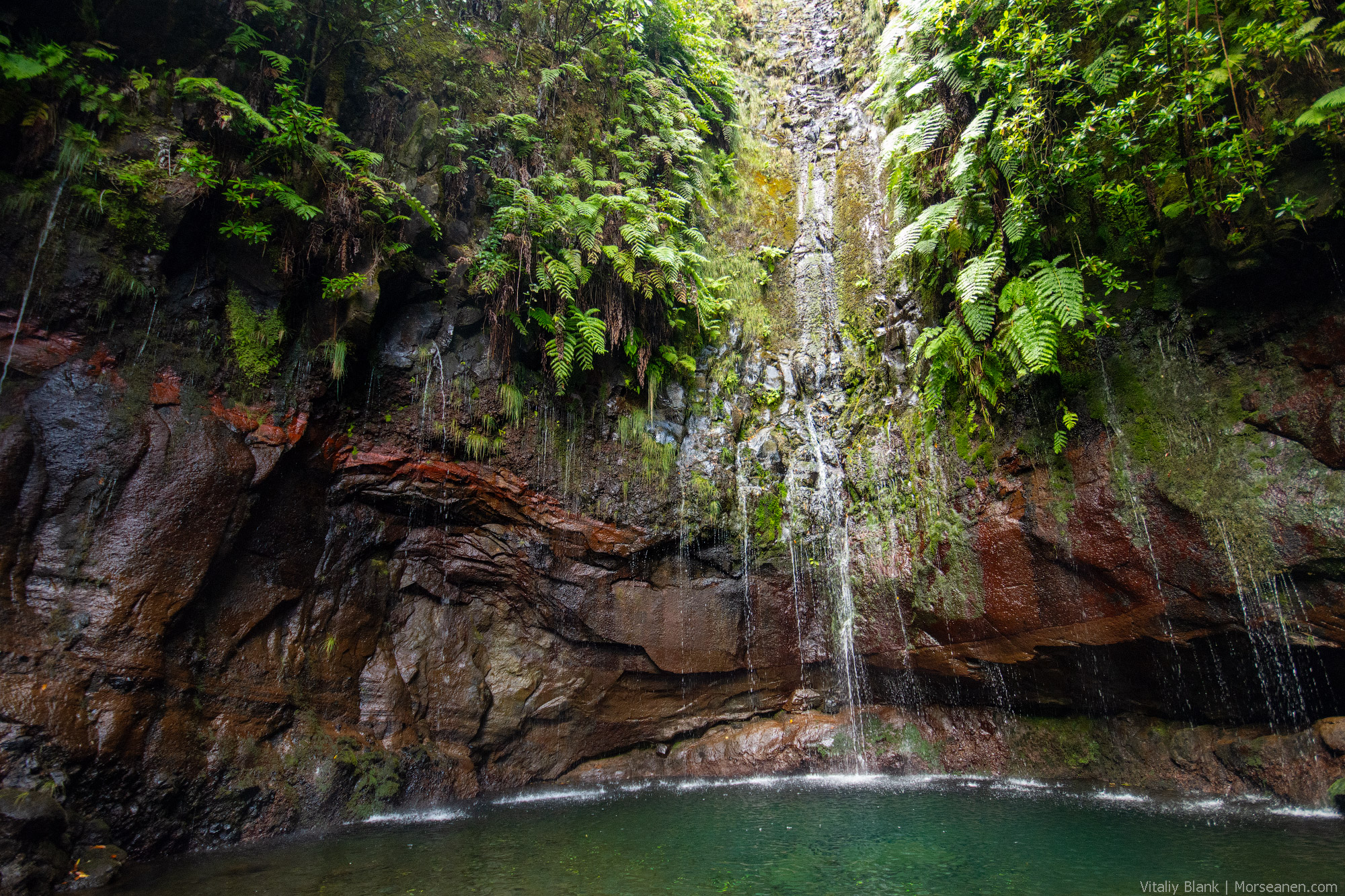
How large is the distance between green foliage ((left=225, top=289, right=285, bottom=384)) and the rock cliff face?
24cm

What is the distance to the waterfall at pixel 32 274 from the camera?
563cm

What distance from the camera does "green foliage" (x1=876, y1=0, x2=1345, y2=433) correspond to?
515 cm

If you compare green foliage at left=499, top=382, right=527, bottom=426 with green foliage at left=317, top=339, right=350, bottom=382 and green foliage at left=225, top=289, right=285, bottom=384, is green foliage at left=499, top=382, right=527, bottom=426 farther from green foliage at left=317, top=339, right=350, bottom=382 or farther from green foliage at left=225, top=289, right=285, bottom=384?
green foliage at left=225, top=289, right=285, bottom=384

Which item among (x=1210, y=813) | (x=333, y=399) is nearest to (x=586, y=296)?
(x=333, y=399)

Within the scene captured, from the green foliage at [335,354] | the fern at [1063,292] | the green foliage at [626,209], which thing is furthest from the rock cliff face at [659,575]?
the fern at [1063,292]

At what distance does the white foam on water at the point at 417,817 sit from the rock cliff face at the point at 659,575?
0.90 ft

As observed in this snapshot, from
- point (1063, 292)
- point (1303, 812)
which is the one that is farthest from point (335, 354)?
point (1303, 812)

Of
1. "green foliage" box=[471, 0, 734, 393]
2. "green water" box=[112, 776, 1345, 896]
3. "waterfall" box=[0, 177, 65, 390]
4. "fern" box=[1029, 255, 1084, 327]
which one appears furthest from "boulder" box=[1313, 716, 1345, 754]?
"waterfall" box=[0, 177, 65, 390]

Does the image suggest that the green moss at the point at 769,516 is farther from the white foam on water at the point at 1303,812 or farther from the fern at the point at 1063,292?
the white foam on water at the point at 1303,812

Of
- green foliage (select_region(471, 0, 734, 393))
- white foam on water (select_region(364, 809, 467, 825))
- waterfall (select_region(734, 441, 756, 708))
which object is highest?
green foliage (select_region(471, 0, 734, 393))

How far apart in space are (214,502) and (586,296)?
533cm

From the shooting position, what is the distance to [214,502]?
6.24 metres

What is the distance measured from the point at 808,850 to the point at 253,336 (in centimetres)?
Result: 836

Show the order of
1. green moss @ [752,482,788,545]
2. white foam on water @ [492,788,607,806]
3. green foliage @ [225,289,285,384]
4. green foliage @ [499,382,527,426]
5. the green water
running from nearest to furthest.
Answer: the green water
green foliage @ [225,289,285,384]
white foam on water @ [492,788,607,806]
green foliage @ [499,382,527,426]
green moss @ [752,482,788,545]
